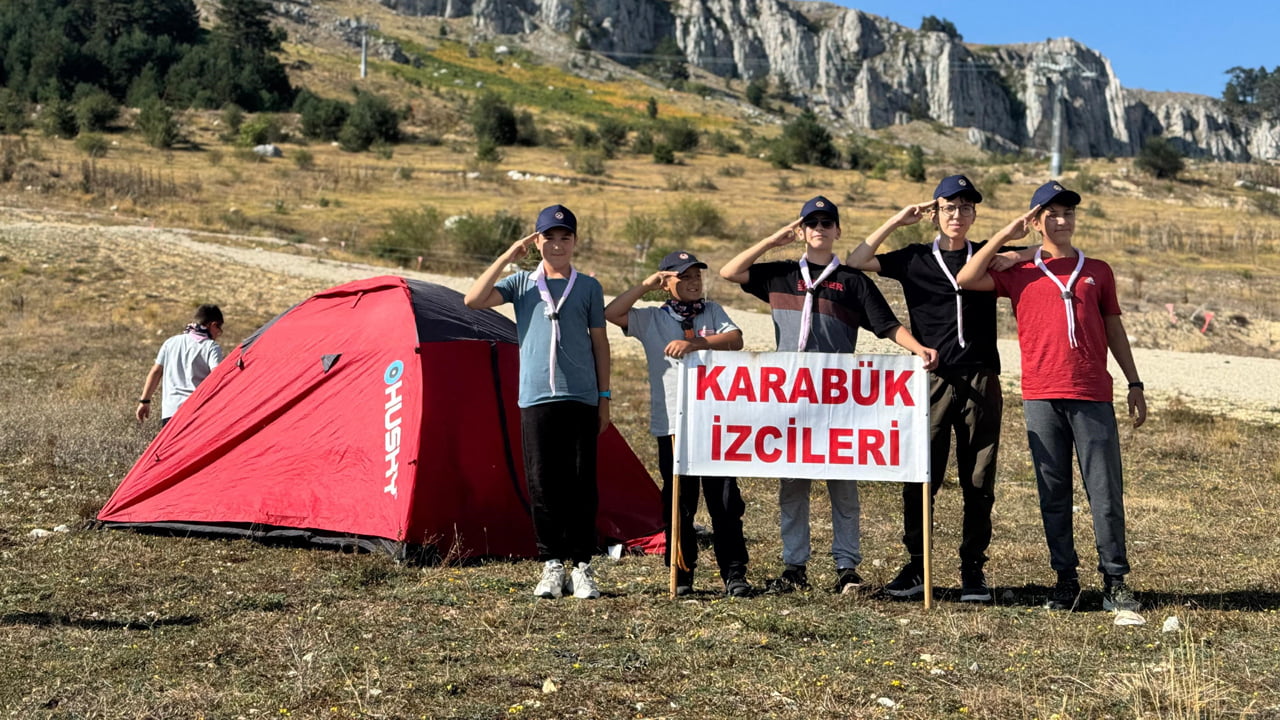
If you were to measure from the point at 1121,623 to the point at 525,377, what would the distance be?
303 centimetres

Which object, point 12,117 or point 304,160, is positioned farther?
point 12,117

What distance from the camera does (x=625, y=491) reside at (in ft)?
27.8

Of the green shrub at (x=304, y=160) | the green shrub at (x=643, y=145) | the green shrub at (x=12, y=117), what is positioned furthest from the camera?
the green shrub at (x=643, y=145)

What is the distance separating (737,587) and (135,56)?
71.9 m

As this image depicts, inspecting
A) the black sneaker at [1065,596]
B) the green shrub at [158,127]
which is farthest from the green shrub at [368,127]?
the black sneaker at [1065,596]

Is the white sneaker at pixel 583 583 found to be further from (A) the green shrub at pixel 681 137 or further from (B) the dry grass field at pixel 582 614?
(A) the green shrub at pixel 681 137

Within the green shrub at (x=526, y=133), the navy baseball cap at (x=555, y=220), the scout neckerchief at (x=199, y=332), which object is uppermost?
the green shrub at (x=526, y=133)

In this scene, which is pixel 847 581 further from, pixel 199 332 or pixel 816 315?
pixel 199 332

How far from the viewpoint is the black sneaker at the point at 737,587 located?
6287mm

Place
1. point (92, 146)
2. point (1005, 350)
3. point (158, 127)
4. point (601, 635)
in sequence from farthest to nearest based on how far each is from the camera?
1. point (158, 127)
2. point (92, 146)
3. point (1005, 350)
4. point (601, 635)

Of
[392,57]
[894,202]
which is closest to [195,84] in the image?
[392,57]

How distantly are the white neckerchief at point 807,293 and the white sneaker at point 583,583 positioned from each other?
155 cm

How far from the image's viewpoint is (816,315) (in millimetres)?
6348

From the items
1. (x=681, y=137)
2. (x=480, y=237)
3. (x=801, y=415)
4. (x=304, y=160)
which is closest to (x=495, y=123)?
(x=681, y=137)
